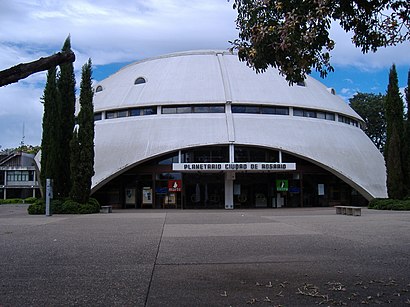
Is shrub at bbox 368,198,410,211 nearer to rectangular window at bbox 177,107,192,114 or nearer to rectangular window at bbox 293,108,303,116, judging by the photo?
rectangular window at bbox 293,108,303,116

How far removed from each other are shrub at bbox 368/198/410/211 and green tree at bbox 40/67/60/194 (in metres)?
19.6

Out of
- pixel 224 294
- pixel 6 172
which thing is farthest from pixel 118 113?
pixel 6 172

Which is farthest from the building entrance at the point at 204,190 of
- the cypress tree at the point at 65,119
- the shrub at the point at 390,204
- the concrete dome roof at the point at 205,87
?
the shrub at the point at 390,204

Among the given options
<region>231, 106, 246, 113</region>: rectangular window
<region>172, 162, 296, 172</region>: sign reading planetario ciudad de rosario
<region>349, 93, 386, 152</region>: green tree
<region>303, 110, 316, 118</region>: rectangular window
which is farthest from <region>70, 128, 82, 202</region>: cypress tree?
<region>349, 93, 386, 152</region>: green tree

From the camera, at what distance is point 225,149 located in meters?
31.8

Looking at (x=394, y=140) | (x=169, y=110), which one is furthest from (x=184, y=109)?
(x=394, y=140)

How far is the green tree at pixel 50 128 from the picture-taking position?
80.7 feet

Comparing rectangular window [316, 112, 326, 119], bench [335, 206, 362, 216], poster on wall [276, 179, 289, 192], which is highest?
rectangular window [316, 112, 326, 119]

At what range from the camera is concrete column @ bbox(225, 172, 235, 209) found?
103 feet

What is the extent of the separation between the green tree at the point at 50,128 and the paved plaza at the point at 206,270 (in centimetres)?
1291

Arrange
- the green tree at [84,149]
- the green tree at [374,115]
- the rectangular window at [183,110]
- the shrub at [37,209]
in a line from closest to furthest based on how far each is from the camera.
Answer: the shrub at [37,209] < the green tree at [84,149] < the rectangular window at [183,110] < the green tree at [374,115]

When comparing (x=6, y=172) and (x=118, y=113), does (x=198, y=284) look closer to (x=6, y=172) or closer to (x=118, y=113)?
(x=118, y=113)

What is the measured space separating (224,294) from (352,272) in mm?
2528

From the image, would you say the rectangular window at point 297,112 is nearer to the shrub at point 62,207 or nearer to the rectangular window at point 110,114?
the rectangular window at point 110,114
